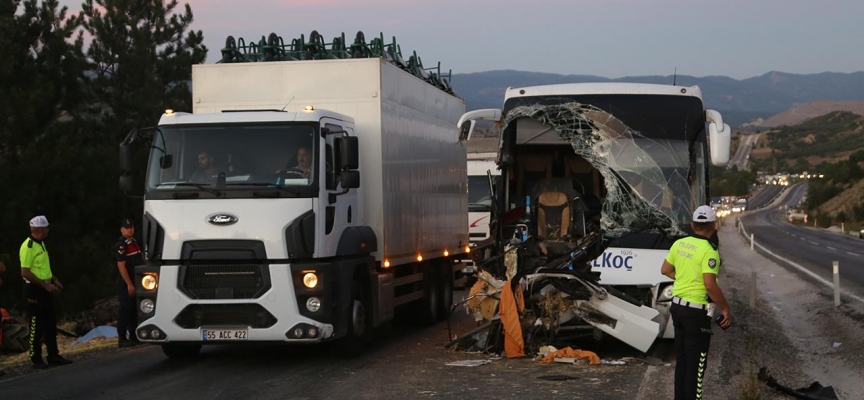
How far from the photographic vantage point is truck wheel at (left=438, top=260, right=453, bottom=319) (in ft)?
58.1

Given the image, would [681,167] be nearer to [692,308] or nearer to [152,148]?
[692,308]

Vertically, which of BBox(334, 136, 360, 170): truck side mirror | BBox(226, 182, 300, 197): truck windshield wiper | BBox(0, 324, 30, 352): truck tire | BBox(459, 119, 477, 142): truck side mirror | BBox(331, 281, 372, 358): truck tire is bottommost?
BBox(0, 324, 30, 352): truck tire

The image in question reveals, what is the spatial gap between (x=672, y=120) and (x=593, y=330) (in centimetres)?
281

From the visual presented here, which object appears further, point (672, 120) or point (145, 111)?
point (145, 111)

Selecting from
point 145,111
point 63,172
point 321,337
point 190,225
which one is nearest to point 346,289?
point 321,337

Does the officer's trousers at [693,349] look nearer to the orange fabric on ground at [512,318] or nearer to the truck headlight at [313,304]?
the orange fabric on ground at [512,318]

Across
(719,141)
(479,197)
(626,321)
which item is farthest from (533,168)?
(479,197)

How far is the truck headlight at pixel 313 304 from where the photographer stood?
1182cm

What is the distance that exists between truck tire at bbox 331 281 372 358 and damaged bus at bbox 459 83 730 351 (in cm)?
161

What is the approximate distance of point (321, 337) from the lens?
38.8 feet

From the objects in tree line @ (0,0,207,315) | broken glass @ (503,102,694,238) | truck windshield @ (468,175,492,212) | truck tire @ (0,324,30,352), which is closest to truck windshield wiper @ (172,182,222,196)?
broken glass @ (503,102,694,238)

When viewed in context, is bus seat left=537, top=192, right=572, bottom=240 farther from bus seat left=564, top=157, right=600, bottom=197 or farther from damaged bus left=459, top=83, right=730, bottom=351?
bus seat left=564, top=157, right=600, bottom=197

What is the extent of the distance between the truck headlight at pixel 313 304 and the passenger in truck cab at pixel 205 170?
1.70m

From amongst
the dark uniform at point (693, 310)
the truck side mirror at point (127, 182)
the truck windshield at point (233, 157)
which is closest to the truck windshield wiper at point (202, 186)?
the truck windshield at point (233, 157)
